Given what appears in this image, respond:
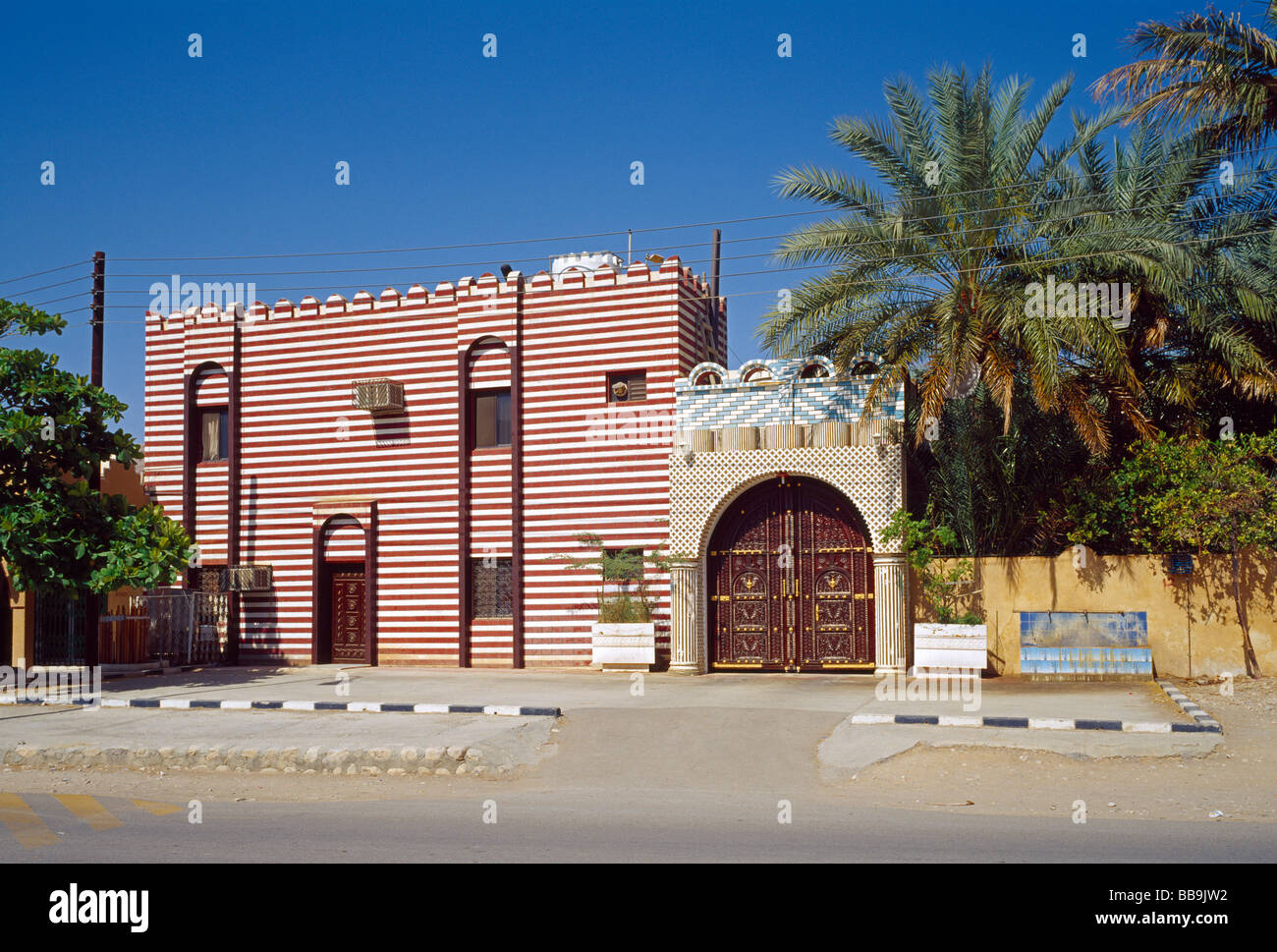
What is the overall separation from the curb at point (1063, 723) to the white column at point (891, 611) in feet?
15.9

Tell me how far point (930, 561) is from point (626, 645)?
17.9 ft

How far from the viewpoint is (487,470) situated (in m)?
21.7

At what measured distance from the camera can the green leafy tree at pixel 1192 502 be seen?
53.8ft

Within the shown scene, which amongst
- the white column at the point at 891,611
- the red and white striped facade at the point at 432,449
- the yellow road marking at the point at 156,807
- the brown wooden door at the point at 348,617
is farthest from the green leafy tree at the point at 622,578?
the yellow road marking at the point at 156,807

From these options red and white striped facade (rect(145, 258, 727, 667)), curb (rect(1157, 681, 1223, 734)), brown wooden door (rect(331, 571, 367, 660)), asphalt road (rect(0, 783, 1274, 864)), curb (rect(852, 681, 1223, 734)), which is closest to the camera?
asphalt road (rect(0, 783, 1274, 864))

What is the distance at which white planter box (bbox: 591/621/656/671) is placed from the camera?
1981cm

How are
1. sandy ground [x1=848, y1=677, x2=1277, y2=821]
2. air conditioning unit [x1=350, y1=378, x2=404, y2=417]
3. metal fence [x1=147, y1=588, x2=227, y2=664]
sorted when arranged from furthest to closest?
metal fence [x1=147, y1=588, x2=227, y2=664] < air conditioning unit [x1=350, y1=378, x2=404, y2=417] < sandy ground [x1=848, y1=677, x2=1277, y2=821]

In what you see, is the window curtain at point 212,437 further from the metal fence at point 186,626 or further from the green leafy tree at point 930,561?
the green leafy tree at point 930,561

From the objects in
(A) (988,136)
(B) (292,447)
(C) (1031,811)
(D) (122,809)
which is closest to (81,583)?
(B) (292,447)

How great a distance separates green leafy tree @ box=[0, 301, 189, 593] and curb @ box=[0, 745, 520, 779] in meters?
5.06

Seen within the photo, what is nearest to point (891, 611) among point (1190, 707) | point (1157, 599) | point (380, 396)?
point (1157, 599)

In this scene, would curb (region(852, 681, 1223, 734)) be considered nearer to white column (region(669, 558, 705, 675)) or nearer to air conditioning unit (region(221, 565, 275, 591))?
white column (region(669, 558, 705, 675))

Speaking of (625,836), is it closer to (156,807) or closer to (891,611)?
(156,807)
